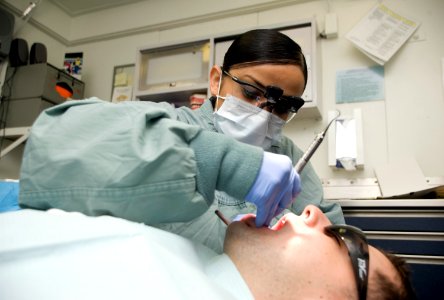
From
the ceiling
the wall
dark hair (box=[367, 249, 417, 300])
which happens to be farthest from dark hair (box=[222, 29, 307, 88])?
the ceiling

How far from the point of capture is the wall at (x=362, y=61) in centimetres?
194

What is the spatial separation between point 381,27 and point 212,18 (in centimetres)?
117

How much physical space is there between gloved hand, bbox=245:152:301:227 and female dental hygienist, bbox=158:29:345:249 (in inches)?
12.8

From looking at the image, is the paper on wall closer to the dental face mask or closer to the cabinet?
the cabinet

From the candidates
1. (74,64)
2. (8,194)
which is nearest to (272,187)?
(8,194)

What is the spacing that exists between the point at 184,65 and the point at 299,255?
1.89m

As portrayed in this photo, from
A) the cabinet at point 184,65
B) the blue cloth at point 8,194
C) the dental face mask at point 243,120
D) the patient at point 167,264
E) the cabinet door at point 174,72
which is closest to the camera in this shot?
the patient at point 167,264

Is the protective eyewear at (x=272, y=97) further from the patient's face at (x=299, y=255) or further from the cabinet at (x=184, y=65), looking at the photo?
the cabinet at (x=184, y=65)

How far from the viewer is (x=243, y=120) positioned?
115 cm

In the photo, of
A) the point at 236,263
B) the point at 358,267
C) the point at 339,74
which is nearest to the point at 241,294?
the point at 236,263

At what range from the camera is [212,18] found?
2.57 meters

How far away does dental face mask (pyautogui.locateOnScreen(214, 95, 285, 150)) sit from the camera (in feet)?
3.77

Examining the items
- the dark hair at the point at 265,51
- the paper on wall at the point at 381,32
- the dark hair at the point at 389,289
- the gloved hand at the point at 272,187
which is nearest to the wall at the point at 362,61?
the paper on wall at the point at 381,32

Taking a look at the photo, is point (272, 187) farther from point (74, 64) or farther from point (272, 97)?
point (74, 64)
